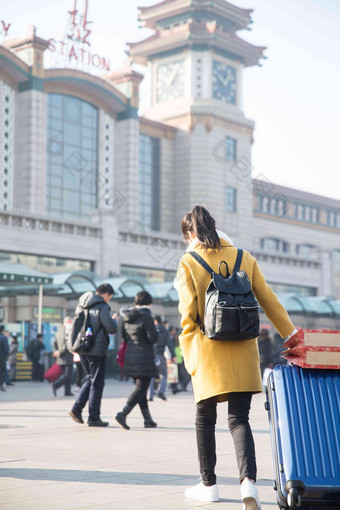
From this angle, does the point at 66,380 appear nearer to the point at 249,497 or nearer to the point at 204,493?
the point at 204,493

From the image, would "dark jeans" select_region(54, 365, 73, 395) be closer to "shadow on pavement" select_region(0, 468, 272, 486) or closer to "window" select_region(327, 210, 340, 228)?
"shadow on pavement" select_region(0, 468, 272, 486)

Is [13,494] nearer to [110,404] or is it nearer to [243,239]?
[110,404]

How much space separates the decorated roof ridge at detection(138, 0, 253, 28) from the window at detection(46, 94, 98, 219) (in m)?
16.3

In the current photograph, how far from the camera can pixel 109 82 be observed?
160ft

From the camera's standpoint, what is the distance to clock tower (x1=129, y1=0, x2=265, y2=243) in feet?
185

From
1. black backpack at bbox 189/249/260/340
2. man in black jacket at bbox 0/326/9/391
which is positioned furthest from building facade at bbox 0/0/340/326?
black backpack at bbox 189/249/260/340

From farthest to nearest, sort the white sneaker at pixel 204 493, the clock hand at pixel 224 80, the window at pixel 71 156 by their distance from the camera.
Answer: the clock hand at pixel 224 80 → the window at pixel 71 156 → the white sneaker at pixel 204 493

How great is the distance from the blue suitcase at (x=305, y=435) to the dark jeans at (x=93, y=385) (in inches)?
213

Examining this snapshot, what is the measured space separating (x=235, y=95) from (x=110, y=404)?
4989 cm

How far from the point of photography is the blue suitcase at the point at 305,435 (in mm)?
4098

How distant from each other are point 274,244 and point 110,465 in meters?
59.3

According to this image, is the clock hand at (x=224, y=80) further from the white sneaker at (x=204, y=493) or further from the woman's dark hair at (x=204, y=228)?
the white sneaker at (x=204, y=493)

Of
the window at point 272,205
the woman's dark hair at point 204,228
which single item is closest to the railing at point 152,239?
the window at point 272,205

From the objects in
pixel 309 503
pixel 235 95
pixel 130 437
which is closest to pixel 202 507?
pixel 309 503
